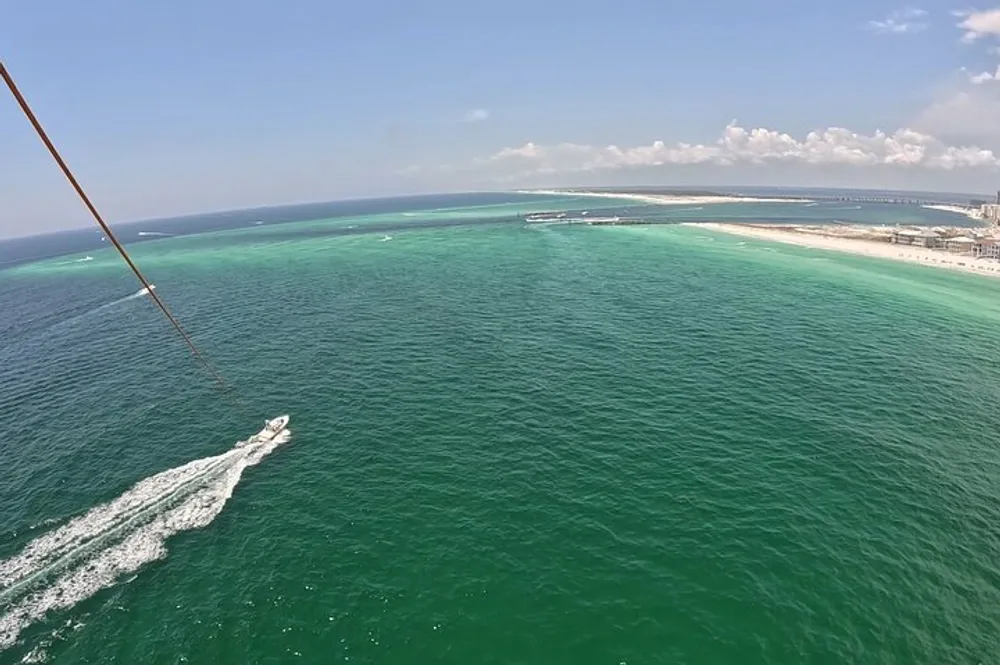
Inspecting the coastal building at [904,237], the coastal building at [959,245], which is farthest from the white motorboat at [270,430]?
A: the coastal building at [904,237]

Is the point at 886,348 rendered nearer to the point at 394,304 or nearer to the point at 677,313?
the point at 677,313

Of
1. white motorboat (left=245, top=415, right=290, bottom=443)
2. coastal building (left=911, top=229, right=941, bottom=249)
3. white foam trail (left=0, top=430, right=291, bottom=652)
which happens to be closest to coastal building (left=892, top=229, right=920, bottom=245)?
coastal building (left=911, top=229, right=941, bottom=249)

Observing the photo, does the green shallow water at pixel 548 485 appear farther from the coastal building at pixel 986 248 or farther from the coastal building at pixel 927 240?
the coastal building at pixel 927 240

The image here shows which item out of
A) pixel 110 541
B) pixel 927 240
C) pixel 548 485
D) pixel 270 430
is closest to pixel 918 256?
pixel 927 240

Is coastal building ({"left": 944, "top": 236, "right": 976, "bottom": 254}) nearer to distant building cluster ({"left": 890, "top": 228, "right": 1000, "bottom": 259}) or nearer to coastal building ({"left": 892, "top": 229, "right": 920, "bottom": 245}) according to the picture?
distant building cluster ({"left": 890, "top": 228, "right": 1000, "bottom": 259})

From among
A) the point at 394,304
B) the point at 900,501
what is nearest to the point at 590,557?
the point at 900,501
